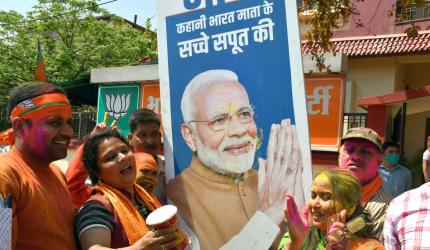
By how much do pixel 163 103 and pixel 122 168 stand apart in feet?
3.59

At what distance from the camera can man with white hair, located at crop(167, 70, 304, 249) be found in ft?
8.33

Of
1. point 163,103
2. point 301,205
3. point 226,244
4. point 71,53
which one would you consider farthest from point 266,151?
point 71,53

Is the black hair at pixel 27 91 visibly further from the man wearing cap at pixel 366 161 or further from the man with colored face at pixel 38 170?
the man wearing cap at pixel 366 161

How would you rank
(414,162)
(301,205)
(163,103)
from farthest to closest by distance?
(414,162) < (163,103) < (301,205)

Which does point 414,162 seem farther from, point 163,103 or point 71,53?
point 71,53

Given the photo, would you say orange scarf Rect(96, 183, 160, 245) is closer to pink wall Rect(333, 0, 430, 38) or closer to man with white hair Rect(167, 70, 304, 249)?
man with white hair Rect(167, 70, 304, 249)

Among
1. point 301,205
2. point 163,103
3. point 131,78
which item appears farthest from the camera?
point 131,78

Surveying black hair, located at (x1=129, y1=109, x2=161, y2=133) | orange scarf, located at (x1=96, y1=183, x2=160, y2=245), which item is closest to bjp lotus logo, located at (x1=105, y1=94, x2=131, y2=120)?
black hair, located at (x1=129, y1=109, x2=161, y2=133)

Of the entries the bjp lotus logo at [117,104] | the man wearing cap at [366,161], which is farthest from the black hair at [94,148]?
the bjp lotus logo at [117,104]

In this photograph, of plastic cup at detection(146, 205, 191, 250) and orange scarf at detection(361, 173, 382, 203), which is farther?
orange scarf at detection(361, 173, 382, 203)

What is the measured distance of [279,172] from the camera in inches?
99.8

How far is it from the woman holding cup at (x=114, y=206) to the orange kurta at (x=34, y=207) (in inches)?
2.4

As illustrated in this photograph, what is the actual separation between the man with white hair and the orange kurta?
3.57 feet

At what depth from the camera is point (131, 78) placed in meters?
6.10
